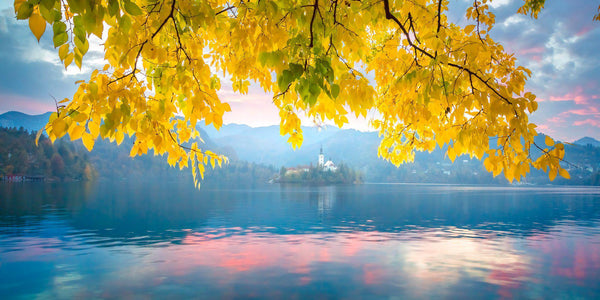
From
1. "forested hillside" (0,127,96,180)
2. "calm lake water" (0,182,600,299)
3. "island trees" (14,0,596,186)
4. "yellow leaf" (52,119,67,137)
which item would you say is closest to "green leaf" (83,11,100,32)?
"island trees" (14,0,596,186)

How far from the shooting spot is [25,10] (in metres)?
2.82

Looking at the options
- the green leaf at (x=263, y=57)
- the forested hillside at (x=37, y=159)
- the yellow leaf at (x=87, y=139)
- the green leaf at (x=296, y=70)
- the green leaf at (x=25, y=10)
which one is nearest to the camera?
the green leaf at (x=25, y=10)

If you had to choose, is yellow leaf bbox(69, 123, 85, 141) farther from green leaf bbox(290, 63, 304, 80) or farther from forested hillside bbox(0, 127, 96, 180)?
forested hillside bbox(0, 127, 96, 180)

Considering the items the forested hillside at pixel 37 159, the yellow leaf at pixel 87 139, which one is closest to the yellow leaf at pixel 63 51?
the yellow leaf at pixel 87 139

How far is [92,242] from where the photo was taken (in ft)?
108

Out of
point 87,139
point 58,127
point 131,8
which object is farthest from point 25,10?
point 87,139

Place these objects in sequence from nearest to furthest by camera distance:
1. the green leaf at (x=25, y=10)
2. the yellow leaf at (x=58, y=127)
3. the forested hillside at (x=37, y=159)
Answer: the green leaf at (x=25, y=10)
the yellow leaf at (x=58, y=127)
the forested hillside at (x=37, y=159)

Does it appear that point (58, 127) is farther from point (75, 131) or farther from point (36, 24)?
point (36, 24)

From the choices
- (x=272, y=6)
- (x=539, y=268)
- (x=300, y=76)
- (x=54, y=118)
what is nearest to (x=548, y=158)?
(x=300, y=76)

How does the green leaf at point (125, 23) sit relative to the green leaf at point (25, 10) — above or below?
above

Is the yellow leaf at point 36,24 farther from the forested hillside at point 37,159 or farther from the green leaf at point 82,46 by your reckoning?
the forested hillside at point 37,159

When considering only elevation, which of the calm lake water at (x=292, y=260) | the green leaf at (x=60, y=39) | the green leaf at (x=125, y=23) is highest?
the green leaf at (x=125, y=23)

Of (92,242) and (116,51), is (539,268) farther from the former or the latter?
(92,242)

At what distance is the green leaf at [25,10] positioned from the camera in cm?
280
